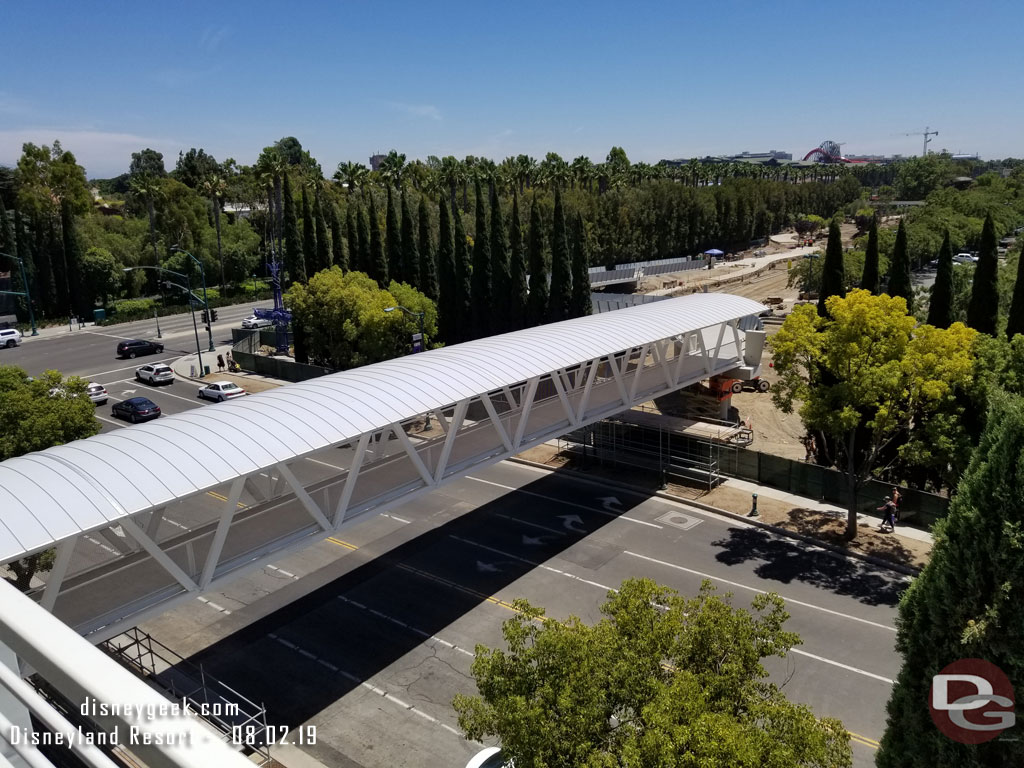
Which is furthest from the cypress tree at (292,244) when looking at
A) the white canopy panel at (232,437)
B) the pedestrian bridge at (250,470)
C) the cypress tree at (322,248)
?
the white canopy panel at (232,437)

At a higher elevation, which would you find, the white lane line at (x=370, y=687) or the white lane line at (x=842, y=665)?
the white lane line at (x=370, y=687)

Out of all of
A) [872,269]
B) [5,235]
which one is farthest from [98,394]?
[5,235]

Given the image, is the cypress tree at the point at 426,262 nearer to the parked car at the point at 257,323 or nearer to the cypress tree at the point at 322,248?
the cypress tree at the point at 322,248

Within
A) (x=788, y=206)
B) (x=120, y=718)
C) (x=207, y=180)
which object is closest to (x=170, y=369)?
(x=207, y=180)

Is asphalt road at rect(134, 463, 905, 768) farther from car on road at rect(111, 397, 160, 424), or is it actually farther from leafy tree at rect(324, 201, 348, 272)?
leafy tree at rect(324, 201, 348, 272)

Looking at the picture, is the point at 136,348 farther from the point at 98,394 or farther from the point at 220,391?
the point at 220,391

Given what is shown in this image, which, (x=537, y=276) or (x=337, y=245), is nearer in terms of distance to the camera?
(x=537, y=276)
